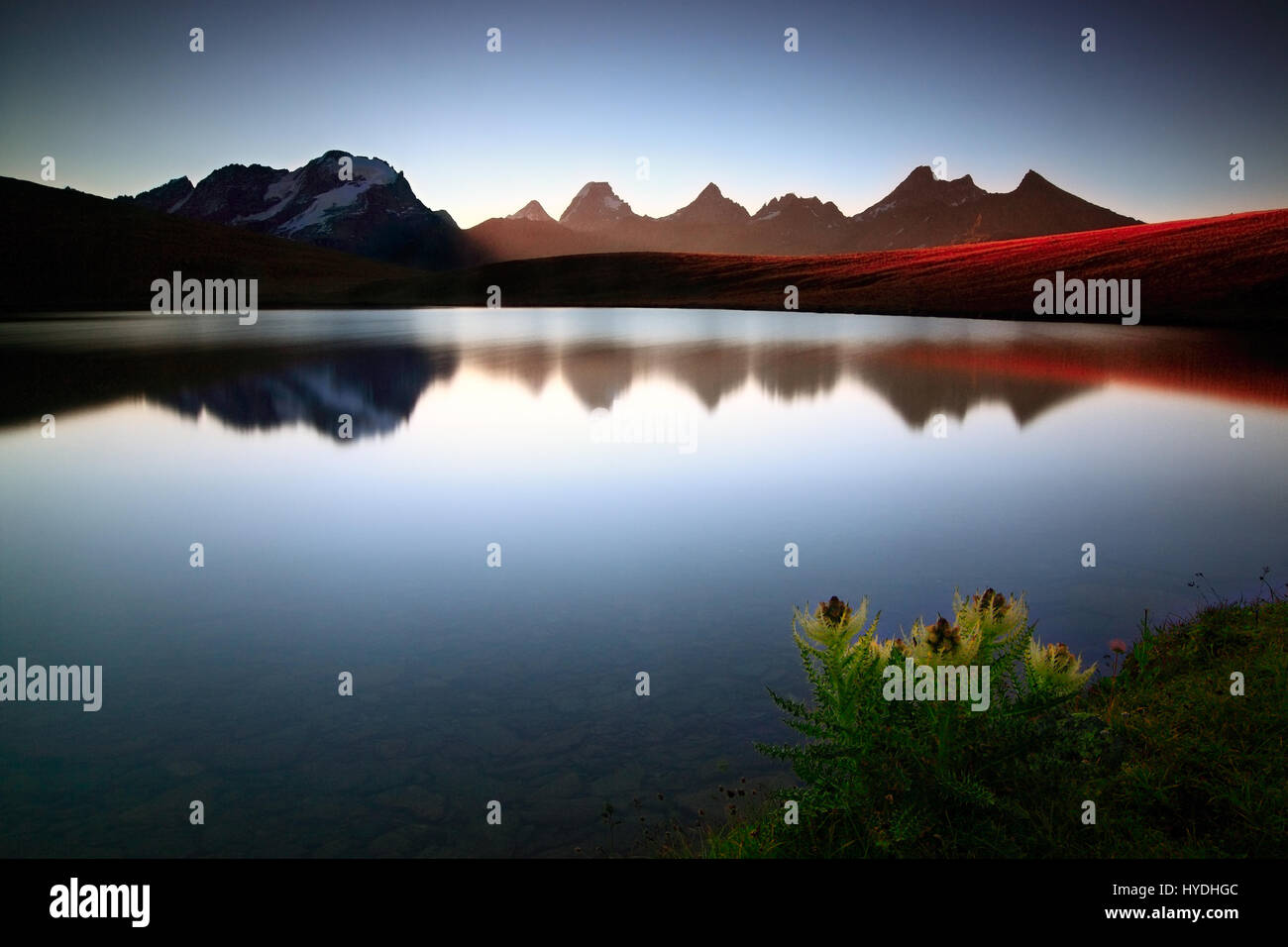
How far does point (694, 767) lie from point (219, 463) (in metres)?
13.8

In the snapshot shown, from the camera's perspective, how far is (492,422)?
21312 millimetres

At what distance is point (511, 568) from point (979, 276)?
7256 cm

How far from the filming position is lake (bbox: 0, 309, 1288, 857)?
5.73 metres

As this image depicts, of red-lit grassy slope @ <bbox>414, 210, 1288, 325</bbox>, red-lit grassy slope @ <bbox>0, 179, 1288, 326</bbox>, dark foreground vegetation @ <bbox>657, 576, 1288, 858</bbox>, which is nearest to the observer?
dark foreground vegetation @ <bbox>657, 576, 1288, 858</bbox>

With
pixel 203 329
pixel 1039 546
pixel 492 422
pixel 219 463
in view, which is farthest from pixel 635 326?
pixel 1039 546

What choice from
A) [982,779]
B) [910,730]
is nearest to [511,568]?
[910,730]

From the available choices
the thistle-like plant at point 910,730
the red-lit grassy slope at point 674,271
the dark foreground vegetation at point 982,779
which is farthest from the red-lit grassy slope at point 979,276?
the thistle-like plant at point 910,730

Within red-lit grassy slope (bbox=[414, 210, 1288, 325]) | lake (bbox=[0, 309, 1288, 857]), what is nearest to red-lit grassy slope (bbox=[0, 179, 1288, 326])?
red-lit grassy slope (bbox=[414, 210, 1288, 325])

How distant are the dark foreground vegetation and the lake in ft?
2.99

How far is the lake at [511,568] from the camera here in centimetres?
573

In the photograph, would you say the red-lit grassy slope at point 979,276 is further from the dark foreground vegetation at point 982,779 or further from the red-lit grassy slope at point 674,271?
Result: the dark foreground vegetation at point 982,779

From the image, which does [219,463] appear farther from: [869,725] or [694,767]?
[869,725]

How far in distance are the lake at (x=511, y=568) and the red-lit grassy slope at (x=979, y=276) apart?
113ft

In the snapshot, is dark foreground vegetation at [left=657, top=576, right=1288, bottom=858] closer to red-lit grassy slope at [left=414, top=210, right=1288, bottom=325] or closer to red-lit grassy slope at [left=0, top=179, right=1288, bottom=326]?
red-lit grassy slope at [left=0, top=179, right=1288, bottom=326]
